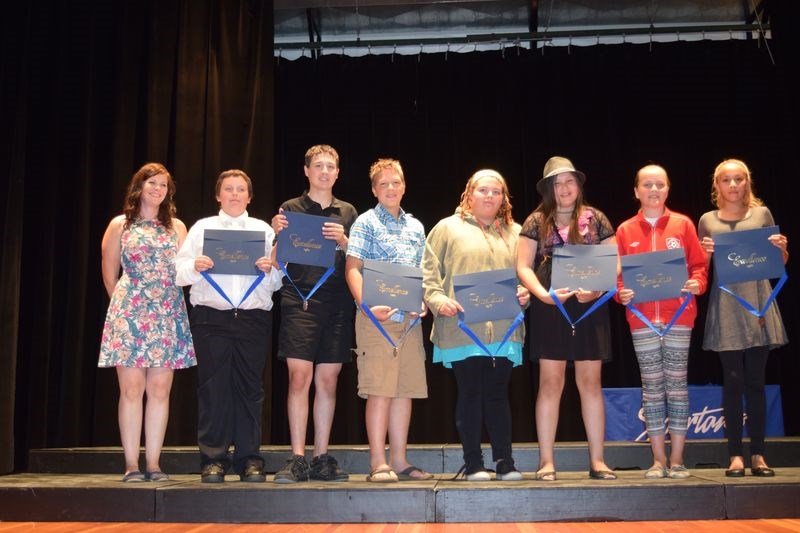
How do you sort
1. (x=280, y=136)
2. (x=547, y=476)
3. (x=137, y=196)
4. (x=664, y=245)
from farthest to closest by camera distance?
1. (x=280, y=136)
2. (x=137, y=196)
3. (x=664, y=245)
4. (x=547, y=476)

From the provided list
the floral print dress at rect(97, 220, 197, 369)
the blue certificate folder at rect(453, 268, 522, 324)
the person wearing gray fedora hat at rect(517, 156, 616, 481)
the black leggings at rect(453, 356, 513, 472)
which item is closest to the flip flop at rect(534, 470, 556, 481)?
the person wearing gray fedora hat at rect(517, 156, 616, 481)

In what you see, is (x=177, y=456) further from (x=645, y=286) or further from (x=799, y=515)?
(x=799, y=515)

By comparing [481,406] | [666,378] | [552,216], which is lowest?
[481,406]

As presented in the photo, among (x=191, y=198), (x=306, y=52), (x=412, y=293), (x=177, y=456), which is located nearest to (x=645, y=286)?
(x=412, y=293)

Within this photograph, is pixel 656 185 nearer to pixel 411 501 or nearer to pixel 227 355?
pixel 411 501

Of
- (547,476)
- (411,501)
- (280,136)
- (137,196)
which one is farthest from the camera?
(280,136)

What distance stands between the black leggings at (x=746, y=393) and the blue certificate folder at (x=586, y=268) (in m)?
0.79

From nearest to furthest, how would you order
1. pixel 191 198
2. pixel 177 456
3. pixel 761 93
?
pixel 177 456, pixel 191 198, pixel 761 93

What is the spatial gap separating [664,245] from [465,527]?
5.29 feet

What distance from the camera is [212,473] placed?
11.1 feet

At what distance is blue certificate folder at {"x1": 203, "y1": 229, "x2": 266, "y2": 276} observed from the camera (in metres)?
3.49

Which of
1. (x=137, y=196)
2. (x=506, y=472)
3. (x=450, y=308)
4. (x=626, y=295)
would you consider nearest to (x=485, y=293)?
(x=450, y=308)

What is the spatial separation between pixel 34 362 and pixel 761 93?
20.2 feet

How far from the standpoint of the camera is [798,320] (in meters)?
6.30
